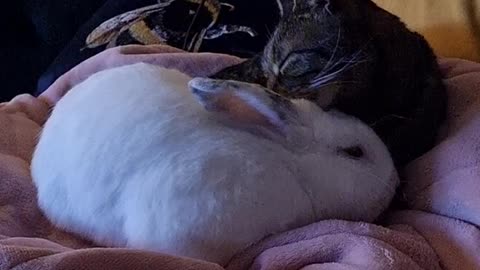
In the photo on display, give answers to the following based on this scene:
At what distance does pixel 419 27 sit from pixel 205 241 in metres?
0.64

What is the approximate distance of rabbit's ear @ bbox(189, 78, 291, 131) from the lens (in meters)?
0.92

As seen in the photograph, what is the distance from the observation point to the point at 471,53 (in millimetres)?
1329

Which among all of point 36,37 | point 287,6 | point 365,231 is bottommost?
point 36,37

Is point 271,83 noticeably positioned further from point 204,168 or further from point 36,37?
point 36,37

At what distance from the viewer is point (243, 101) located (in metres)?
0.94

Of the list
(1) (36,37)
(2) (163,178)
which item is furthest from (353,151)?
(1) (36,37)

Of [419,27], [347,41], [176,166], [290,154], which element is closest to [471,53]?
[419,27]

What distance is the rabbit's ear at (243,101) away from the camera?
92cm

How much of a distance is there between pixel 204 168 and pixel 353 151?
0.19 m

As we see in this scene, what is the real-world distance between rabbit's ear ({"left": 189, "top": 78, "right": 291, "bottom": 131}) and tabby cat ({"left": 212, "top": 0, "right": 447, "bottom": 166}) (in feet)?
0.39

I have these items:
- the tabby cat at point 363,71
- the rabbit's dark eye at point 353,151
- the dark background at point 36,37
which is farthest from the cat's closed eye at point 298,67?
the dark background at point 36,37

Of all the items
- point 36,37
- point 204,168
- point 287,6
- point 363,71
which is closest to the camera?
point 204,168

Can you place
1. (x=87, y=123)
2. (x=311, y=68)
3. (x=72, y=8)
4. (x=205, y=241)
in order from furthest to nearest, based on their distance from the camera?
(x=72, y=8) < (x=311, y=68) < (x=87, y=123) < (x=205, y=241)

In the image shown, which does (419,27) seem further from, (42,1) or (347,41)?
(42,1)
